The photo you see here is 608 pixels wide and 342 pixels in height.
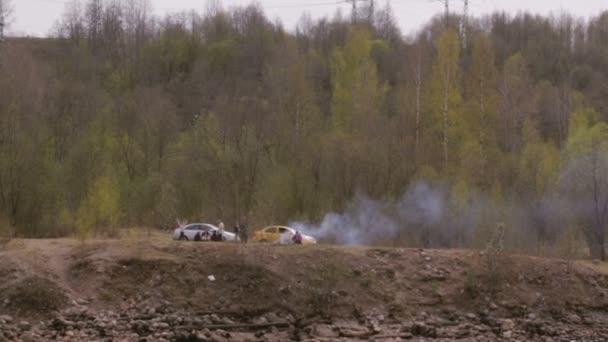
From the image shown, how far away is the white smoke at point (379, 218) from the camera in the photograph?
42.9 m

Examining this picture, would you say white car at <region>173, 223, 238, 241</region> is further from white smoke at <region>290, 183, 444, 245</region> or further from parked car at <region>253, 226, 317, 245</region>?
white smoke at <region>290, 183, 444, 245</region>

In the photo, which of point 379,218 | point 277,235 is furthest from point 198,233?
point 379,218

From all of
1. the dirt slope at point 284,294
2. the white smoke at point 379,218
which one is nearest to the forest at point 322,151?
the white smoke at point 379,218

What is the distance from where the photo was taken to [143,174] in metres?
51.1

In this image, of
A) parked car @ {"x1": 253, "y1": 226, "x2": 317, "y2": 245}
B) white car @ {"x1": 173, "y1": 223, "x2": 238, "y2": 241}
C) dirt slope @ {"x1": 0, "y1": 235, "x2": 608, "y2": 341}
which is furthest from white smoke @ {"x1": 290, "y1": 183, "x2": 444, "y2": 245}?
dirt slope @ {"x1": 0, "y1": 235, "x2": 608, "y2": 341}

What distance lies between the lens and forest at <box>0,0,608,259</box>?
40.2 meters

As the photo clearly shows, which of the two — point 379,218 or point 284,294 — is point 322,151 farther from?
point 284,294

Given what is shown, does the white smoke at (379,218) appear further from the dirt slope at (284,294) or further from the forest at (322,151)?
the dirt slope at (284,294)

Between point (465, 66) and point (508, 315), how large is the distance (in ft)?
109

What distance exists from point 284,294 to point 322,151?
70.2ft

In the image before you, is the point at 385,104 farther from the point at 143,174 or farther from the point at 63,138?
the point at 63,138

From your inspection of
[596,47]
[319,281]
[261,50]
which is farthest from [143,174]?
[596,47]

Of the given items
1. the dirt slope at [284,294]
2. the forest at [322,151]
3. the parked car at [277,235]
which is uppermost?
the forest at [322,151]

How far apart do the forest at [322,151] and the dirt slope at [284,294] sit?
17.2ft
